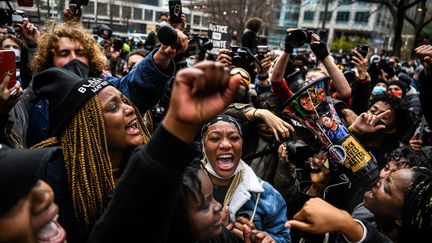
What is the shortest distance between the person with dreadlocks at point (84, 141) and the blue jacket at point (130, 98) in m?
0.41

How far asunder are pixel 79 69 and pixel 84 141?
3.81 ft

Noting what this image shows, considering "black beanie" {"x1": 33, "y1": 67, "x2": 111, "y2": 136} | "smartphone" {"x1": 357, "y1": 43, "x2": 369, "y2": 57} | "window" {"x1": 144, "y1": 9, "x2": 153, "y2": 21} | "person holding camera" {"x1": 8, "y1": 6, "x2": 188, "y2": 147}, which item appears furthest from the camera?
"window" {"x1": 144, "y1": 9, "x2": 153, "y2": 21}

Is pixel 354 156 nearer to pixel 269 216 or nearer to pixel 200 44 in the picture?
pixel 269 216

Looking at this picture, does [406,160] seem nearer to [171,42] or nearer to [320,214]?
[320,214]

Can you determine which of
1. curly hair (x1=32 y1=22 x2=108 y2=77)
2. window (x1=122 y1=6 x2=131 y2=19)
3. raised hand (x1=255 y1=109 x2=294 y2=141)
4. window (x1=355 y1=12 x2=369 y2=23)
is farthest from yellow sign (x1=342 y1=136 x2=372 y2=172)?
window (x1=355 y1=12 x2=369 y2=23)

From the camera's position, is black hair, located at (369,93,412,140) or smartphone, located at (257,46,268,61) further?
smartphone, located at (257,46,268,61)

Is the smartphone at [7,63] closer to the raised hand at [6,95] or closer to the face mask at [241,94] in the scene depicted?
the raised hand at [6,95]

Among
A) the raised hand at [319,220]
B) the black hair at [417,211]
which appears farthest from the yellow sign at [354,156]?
the raised hand at [319,220]

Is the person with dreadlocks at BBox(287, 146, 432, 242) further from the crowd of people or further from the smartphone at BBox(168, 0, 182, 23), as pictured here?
the smartphone at BBox(168, 0, 182, 23)

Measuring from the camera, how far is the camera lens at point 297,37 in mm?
3094

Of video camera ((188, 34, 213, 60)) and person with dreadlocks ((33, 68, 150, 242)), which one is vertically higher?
video camera ((188, 34, 213, 60))

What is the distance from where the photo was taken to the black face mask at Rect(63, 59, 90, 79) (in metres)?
2.46

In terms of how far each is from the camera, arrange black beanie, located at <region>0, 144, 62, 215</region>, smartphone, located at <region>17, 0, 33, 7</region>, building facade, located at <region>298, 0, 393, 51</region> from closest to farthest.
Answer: black beanie, located at <region>0, 144, 62, 215</region> < smartphone, located at <region>17, 0, 33, 7</region> < building facade, located at <region>298, 0, 393, 51</region>

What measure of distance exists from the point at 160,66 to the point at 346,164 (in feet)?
4.37
